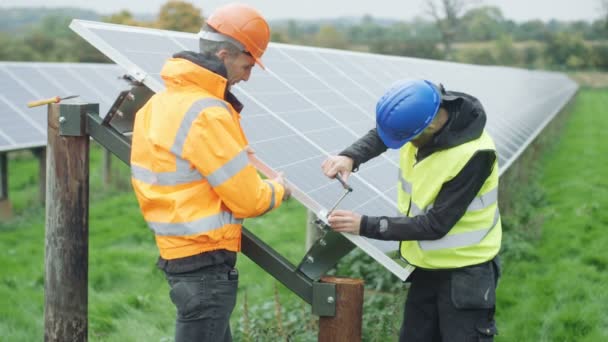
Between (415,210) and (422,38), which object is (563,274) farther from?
(422,38)

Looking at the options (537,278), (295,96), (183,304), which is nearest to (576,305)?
(537,278)

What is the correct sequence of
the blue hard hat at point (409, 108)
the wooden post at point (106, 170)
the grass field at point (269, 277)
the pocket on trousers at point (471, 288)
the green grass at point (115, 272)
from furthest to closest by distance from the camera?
the wooden post at point (106, 170) → the green grass at point (115, 272) → the grass field at point (269, 277) → the pocket on trousers at point (471, 288) → the blue hard hat at point (409, 108)

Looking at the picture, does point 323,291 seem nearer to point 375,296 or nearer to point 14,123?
point 375,296

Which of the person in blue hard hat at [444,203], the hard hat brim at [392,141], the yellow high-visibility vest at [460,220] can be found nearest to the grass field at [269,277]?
the person in blue hard hat at [444,203]

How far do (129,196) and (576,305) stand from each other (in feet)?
23.5

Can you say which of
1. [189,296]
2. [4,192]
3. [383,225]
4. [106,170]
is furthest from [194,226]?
A: [106,170]

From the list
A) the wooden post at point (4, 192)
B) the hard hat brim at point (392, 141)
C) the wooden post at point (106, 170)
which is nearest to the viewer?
the hard hat brim at point (392, 141)

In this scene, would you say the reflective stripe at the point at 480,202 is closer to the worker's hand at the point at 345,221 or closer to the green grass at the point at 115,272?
the worker's hand at the point at 345,221

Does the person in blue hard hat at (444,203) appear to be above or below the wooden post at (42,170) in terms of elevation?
above

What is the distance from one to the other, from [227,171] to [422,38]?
70.7 meters

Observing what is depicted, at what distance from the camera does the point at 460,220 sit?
3.47 metres

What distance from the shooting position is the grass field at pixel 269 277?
553cm

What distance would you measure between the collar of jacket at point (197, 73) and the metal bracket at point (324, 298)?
3.75 feet

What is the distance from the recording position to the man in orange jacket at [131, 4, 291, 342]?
9.78 ft
